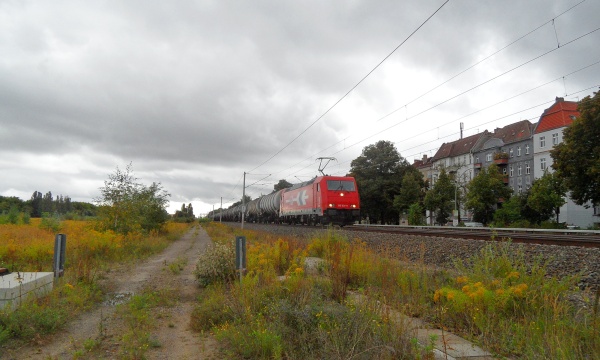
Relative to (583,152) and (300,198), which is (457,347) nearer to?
(300,198)

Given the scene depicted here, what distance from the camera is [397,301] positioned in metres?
6.08

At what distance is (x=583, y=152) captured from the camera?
30.7 meters

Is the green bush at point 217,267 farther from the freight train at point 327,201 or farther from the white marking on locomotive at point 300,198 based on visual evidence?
the white marking on locomotive at point 300,198

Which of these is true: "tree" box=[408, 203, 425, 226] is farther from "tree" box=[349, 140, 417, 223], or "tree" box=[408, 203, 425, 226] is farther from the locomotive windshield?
A: the locomotive windshield

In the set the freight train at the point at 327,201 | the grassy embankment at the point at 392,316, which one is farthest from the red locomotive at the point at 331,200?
the grassy embankment at the point at 392,316

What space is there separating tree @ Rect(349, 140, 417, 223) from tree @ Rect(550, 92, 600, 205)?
77.5ft

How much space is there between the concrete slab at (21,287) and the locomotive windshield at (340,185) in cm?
1985

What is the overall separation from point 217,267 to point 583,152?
30.0 meters

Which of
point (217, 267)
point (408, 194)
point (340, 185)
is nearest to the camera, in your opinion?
point (217, 267)

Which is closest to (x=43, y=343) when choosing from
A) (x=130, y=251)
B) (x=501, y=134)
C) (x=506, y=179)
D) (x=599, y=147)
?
(x=130, y=251)

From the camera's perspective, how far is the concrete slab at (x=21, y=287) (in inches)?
258

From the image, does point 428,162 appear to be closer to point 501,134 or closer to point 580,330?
point 501,134

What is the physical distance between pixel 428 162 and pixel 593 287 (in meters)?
82.0

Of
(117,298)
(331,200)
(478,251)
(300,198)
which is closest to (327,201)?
(331,200)
